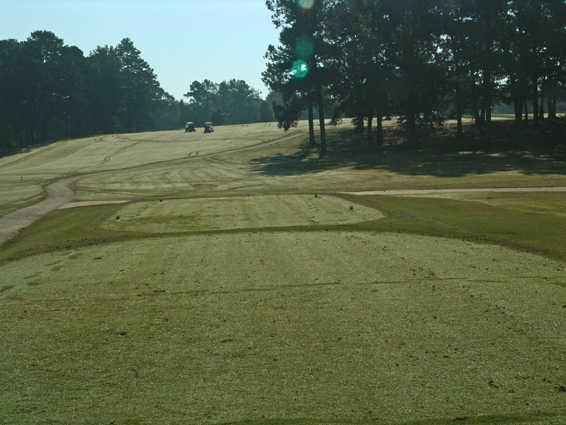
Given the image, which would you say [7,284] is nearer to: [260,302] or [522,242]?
[260,302]

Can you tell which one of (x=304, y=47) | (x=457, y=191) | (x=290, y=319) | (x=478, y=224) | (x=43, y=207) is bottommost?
(x=457, y=191)

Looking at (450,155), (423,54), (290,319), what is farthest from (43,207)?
(423,54)

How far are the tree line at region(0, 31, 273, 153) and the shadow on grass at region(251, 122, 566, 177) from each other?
64.7 meters

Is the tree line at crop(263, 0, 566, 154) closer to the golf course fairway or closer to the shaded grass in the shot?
the shaded grass

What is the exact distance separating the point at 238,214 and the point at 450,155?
44670mm

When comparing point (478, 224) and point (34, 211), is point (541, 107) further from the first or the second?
point (34, 211)

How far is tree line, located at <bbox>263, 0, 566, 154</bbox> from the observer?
70812 millimetres

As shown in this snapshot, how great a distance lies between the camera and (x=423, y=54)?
73.7 metres

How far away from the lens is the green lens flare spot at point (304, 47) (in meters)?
77.9

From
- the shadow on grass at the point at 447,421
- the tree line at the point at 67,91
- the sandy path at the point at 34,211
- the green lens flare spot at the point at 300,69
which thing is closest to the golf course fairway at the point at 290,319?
the shadow on grass at the point at 447,421

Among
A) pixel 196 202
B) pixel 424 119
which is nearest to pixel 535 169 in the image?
pixel 424 119

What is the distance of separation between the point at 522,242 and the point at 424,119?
5673 centimetres

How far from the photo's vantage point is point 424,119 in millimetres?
74438

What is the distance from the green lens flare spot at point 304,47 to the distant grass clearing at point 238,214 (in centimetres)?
4498
